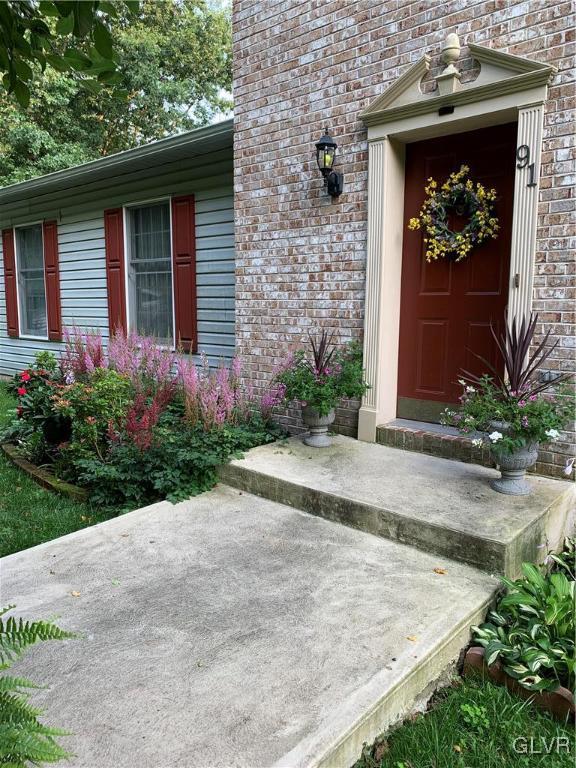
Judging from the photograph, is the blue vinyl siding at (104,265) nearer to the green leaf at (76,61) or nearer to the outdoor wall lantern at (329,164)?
the outdoor wall lantern at (329,164)

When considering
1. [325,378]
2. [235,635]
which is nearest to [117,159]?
[325,378]

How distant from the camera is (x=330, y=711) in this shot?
5.97ft

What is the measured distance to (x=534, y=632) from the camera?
2244 mm

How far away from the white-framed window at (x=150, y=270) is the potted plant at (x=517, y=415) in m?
4.63

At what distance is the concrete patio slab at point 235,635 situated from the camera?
1744 mm

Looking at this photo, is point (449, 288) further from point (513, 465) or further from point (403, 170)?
point (513, 465)

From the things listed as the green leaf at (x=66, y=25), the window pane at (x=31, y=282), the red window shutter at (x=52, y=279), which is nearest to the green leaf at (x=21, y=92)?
the green leaf at (x=66, y=25)

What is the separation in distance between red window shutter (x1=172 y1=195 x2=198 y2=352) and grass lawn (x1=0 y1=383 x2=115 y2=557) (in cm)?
264

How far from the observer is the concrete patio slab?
1744mm

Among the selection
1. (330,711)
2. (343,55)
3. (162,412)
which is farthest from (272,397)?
(330,711)

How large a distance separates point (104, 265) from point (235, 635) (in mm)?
6541

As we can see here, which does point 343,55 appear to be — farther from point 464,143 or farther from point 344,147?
point 464,143

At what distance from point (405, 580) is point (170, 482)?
70.0 inches

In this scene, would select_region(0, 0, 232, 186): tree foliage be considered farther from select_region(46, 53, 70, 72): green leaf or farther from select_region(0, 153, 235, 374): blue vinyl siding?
select_region(46, 53, 70, 72): green leaf
